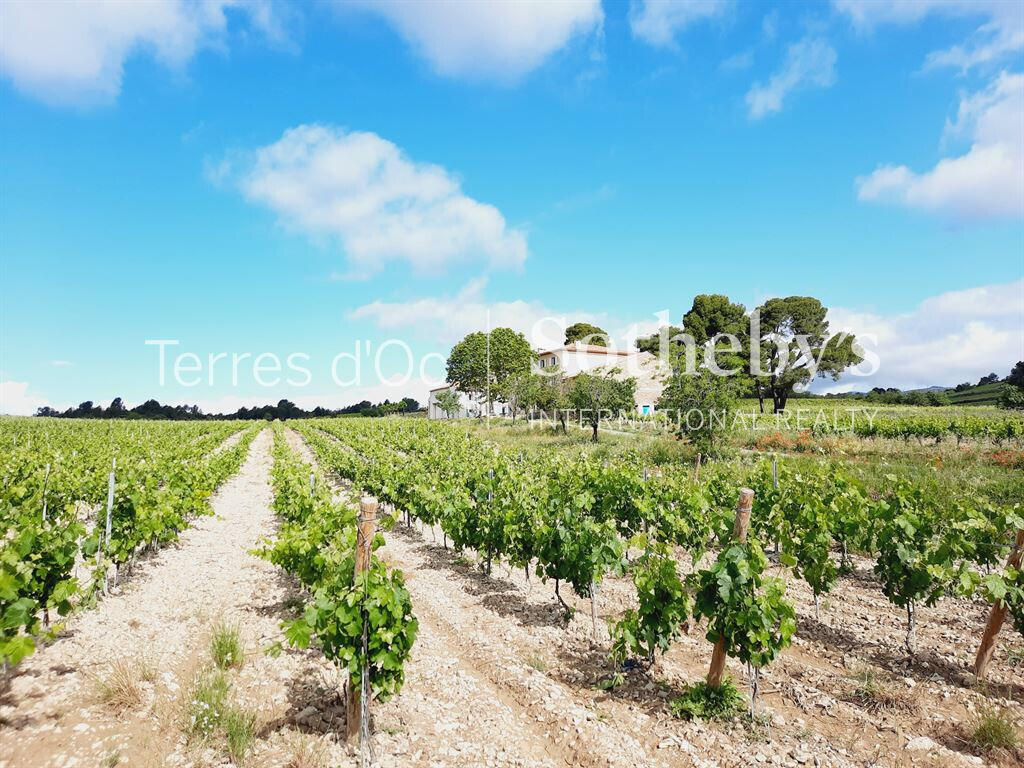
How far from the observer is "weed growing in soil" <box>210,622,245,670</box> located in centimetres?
522

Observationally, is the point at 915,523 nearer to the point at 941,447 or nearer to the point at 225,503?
the point at 225,503

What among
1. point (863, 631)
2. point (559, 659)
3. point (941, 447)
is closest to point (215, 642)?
point (559, 659)

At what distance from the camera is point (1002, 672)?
537cm

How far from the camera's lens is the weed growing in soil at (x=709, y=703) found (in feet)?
14.9

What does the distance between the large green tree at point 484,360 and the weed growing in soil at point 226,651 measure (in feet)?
178

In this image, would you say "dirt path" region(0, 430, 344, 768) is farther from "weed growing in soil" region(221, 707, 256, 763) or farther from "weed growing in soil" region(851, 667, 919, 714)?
"weed growing in soil" region(851, 667, 919, 714)

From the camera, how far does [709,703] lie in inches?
183

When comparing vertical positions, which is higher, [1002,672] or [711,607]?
[711,607]

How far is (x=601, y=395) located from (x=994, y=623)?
79.7 feet

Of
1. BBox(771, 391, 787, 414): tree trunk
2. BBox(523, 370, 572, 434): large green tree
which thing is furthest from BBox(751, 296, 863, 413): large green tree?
BBox(523, 370, 572, 434): large green tree

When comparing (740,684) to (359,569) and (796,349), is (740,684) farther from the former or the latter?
(796,349)

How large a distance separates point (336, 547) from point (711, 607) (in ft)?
12.7

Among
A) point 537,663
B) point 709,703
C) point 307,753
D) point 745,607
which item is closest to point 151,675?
point 307,753

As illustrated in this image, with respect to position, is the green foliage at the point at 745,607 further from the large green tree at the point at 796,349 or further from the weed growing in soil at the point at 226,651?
the large green tree at the point at 796,349
